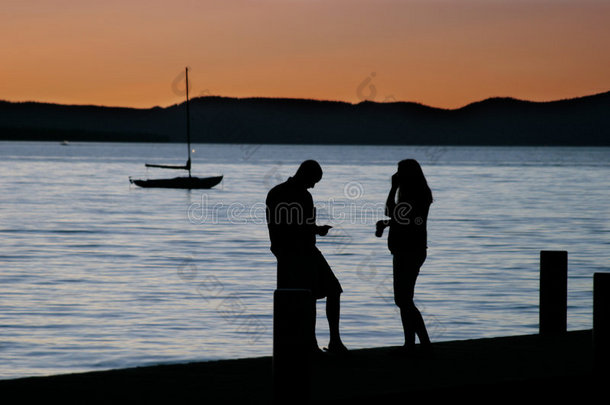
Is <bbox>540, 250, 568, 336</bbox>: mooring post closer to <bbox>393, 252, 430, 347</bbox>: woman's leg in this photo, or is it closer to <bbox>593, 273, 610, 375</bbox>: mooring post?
<bbox>393, 252, 430, 347</bbox>: woman's leg

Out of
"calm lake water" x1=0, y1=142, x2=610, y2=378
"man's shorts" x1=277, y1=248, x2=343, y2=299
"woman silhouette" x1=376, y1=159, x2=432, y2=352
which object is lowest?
"calm lake water" x1=0, y1=142, x2=610, y2=378

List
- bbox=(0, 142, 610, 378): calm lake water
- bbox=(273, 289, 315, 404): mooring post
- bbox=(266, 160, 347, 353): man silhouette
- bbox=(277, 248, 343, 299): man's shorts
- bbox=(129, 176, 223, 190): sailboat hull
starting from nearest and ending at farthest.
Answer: bbox=(273, 289, 315, 404): mooring post, bbox=(266, 160, 347, 353): man silhouette, bbox=(277, 248, 343, 299): man's shorts, bbox=(0, 142, 610, 378): calm lake water, bbox=(129, 176, 223, 190): sailboat hull

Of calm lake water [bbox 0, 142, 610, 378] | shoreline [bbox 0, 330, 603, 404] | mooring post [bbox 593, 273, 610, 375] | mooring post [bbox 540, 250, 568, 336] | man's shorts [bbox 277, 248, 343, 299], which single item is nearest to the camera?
shoreline [bbox 0, 330, 603, 404]

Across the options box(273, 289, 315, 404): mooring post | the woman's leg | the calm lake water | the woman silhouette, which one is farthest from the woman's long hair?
the calm lake water

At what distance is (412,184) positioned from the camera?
9.21 metres

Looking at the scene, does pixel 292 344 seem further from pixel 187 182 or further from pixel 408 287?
pixel 187 182

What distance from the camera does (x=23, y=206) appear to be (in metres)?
61.4

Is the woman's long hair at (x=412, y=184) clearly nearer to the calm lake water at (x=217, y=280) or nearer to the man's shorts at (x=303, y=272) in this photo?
the man's shorts at (x=303, y=272)

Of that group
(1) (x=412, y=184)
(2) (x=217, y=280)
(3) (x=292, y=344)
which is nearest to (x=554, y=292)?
(1) (x=412, y=184)

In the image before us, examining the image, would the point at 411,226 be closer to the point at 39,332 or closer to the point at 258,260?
the point at 39,332

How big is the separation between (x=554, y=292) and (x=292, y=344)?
5173mm

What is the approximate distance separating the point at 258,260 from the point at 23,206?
33.3 m

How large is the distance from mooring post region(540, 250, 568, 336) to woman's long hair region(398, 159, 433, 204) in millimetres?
2839

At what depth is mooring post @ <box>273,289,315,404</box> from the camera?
6965 mm
